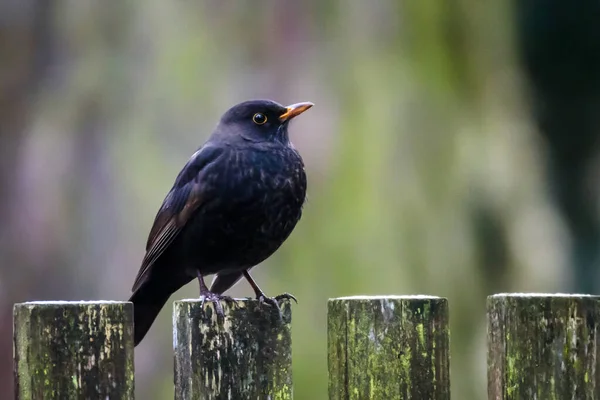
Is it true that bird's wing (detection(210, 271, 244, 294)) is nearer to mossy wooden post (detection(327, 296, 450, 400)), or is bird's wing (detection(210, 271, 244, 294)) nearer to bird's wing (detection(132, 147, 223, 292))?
bird's wing (detection(132, 147, 223, 292))

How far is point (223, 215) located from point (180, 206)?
0.77 ft

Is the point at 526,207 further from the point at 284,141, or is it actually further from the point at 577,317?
the point at 577,317

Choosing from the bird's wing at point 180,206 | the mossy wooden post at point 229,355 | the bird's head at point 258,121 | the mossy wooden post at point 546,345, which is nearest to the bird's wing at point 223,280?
the bird's wing at point 180,206

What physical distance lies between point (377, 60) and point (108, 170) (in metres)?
1.66

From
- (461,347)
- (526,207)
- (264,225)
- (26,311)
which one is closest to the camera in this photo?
(26,311)

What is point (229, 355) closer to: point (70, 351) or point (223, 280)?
point (70, 351)

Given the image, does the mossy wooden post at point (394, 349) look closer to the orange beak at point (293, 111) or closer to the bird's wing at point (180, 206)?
the bird's wing at point (180, 206)

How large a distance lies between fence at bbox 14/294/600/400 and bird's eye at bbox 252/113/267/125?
1.78 meters

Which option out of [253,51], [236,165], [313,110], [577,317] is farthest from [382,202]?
[577,317]

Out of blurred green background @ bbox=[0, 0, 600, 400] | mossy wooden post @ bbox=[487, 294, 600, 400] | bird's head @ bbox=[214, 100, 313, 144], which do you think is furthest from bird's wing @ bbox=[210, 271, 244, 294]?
mossy wooden post @ bbox=[487, 294, 600, 400]

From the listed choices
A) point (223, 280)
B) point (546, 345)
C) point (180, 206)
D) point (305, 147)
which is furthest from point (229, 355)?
point (305, 147)

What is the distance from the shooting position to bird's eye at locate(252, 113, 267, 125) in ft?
13.1

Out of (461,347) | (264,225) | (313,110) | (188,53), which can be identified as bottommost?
(461,347)

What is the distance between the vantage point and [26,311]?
2.16 meters
